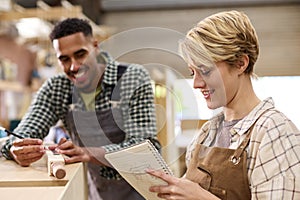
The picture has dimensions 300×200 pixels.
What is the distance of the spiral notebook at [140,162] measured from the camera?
110 centimetres

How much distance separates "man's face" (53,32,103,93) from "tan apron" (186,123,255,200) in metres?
0.69

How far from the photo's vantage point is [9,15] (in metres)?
4.63

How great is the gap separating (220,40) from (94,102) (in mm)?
845

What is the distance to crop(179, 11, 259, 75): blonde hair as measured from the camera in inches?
47.3

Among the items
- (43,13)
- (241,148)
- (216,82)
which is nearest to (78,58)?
(216,82)

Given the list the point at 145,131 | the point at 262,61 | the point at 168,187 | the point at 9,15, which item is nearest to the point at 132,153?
the point at 168,187

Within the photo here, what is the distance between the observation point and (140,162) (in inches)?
45.0

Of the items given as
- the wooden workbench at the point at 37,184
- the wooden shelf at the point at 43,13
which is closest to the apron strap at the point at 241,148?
the wooden workbench at the point at 37,184

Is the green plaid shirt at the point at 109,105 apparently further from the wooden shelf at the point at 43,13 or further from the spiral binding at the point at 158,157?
the wooden shelf at the point at 43,13

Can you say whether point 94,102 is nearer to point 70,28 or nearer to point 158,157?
point 70,28

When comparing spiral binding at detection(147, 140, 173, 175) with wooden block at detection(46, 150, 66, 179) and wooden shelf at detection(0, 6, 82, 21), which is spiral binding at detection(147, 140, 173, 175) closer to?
wooden block at detection(46, 150, 66, 179)

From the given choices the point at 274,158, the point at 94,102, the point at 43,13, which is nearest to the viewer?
the point at 274,158

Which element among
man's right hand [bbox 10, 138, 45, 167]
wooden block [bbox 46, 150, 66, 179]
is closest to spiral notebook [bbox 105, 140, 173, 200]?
wooden block [bbox 46, 150, 66, 179]

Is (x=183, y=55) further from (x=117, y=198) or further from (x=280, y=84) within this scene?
(x=280, y=84)
